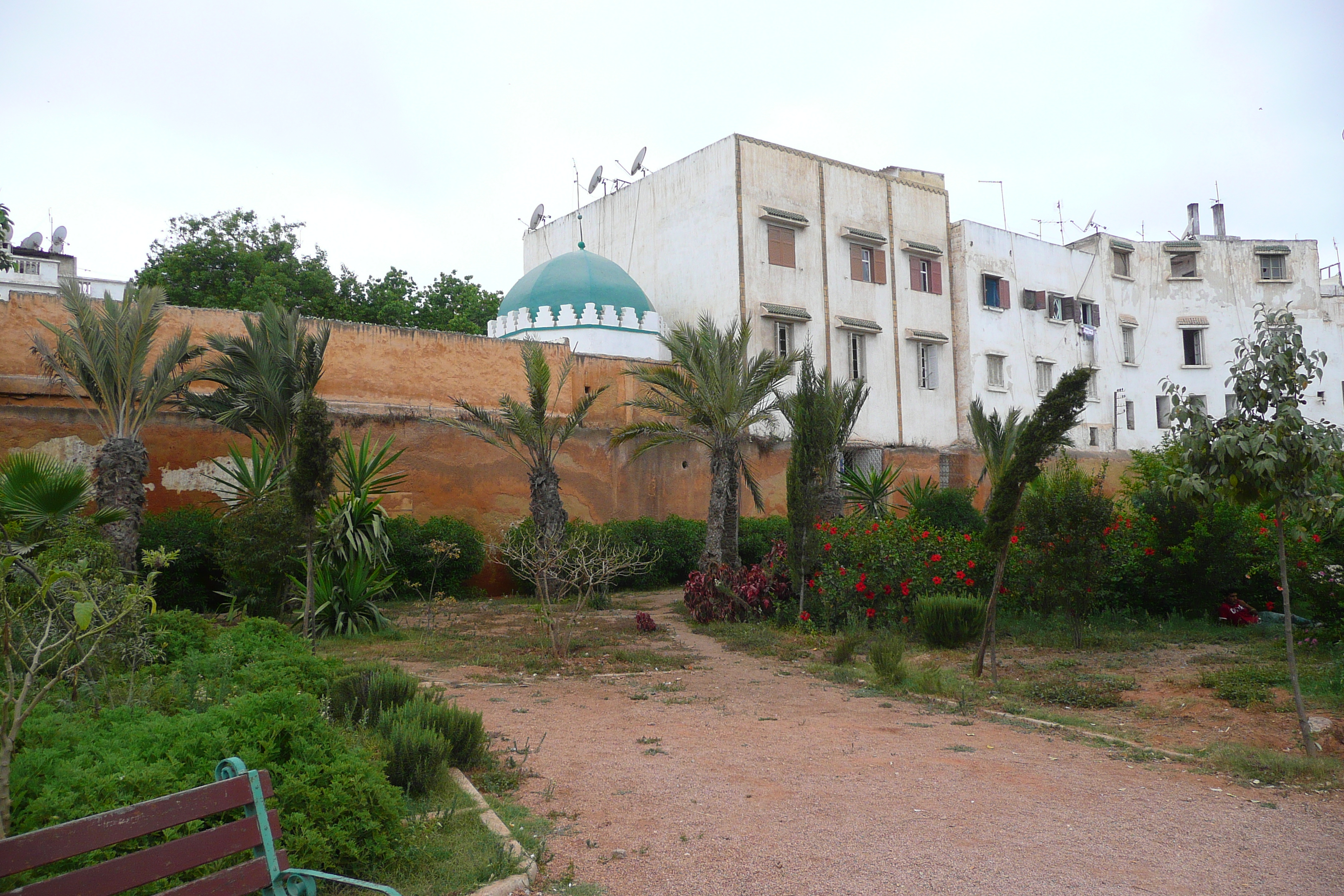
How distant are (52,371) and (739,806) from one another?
13214mm

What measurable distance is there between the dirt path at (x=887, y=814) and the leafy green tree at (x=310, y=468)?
8.87 feet

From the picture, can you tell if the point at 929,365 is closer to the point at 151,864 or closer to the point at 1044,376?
the point at 1044,376

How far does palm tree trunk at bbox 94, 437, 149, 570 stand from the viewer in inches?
500

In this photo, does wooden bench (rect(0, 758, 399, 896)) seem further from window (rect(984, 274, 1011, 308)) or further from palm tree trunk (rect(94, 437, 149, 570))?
window (rect(984, 274, 1011, 308))

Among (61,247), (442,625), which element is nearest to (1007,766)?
(442,625)

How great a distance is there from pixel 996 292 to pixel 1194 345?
34.0 ft

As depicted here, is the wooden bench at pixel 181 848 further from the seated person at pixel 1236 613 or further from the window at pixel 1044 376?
the window at pixel 1044 376

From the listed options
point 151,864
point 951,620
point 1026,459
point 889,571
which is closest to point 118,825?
point 151,864

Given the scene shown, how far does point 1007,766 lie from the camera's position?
639 centimetres

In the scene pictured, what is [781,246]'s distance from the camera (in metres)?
25.2

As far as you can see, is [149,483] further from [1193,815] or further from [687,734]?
[1193,815]

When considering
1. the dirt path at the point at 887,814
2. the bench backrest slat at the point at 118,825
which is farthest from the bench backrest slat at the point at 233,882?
the dirt path at the point at 887,814

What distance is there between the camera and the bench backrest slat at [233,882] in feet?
9.40

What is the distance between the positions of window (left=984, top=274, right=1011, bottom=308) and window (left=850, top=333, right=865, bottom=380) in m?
5.53
